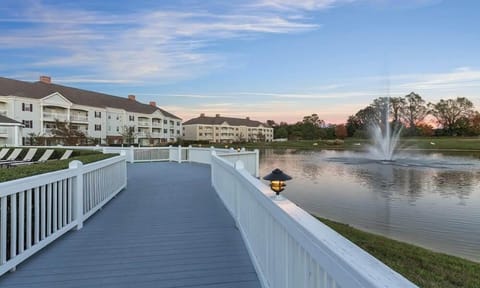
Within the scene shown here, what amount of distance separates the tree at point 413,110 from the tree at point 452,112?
8.33 ft

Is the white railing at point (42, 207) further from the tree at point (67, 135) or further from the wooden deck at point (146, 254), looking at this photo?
the tree at point (67, 135)

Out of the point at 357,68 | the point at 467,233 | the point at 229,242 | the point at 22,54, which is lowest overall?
the point at 467,233

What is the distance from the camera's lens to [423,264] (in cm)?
512

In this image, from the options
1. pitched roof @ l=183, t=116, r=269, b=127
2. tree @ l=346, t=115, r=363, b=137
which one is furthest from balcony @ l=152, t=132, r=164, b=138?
tree @ l=346, t=115, r=363, b=137

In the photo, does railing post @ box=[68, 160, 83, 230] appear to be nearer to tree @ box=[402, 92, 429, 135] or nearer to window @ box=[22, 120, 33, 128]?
window @ box=[22, 120, 33, 128]

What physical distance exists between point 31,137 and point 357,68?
118ft

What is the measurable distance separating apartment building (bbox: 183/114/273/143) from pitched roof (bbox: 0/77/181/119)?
21387mm

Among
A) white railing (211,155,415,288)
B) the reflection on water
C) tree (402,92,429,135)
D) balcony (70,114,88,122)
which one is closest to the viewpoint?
white railing (211,155,415,288)

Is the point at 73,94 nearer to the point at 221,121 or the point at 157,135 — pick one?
the point at 157,135

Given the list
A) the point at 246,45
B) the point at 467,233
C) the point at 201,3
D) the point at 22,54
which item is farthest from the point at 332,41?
the point at 22,54

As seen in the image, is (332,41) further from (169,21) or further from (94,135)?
(94,135)

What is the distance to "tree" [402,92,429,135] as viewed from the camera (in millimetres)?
80250

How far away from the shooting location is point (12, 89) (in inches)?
1550

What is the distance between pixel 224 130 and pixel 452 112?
56.6 meters
